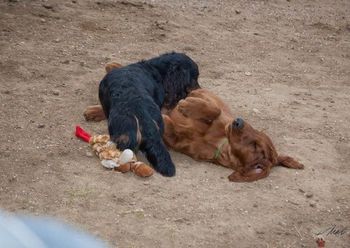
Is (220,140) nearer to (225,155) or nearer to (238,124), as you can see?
(225,155)

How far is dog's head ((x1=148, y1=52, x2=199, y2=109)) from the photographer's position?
4.67 metres

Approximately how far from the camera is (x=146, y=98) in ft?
13.4

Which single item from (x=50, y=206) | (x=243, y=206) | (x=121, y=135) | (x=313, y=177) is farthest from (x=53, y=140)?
(x=313, y=177)

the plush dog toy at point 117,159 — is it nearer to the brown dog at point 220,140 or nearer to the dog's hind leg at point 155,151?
the dog's hind leg at point 155,151

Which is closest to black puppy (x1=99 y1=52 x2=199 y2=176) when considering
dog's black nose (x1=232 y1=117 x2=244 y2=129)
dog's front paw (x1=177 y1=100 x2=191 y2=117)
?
dog's front paw (x1=177 y1=100 x2=191 y2=117)

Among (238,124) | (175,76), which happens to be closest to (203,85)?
(175,76)

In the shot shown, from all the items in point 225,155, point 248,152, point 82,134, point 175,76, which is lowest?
point 82,134

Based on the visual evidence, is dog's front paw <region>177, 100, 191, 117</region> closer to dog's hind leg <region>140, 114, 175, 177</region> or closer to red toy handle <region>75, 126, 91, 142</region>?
dog's hind leg <region>140, 114, 175, 177</region>

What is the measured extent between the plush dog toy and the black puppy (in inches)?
2.2

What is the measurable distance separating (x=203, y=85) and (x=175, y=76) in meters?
0.86

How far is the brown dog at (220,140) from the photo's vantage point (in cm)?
397

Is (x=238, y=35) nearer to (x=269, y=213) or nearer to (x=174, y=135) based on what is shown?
(x=174, y=135)

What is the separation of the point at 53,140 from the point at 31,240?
3342mm

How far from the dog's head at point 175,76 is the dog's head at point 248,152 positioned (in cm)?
80
